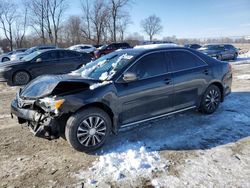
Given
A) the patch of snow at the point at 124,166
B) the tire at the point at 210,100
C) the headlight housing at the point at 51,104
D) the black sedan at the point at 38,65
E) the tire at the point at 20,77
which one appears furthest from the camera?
the tire at the point at 20,77

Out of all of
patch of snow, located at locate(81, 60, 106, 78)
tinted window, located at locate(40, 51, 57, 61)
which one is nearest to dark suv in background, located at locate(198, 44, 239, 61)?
tinted window, located at locate(40, 51, 57, 61)

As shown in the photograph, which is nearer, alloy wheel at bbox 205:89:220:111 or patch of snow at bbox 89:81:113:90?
patch of snow at bbox 89:81:113:90

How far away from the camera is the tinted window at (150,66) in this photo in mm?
4557

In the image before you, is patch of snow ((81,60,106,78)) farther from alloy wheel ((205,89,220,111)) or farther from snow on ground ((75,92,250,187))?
alloy wheel ((205,89,220,111))

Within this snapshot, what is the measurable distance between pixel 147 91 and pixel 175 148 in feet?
3.68

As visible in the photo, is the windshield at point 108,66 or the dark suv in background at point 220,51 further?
the dark suv in background at point 220,51

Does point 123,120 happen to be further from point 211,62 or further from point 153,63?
point 211,62

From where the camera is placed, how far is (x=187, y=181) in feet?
10.6

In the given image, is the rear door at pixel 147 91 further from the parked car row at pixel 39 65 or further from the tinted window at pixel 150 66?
the parked car row at pixel 39 65

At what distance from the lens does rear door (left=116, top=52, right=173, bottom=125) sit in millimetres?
4312

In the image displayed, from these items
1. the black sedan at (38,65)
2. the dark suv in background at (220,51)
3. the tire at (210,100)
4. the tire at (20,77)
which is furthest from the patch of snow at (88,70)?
the dark suv in background at (220,51)

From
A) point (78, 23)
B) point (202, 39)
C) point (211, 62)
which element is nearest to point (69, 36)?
point (78, 23)

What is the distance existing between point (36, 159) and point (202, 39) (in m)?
158

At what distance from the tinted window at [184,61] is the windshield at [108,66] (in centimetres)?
91
